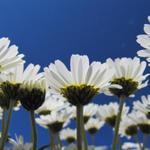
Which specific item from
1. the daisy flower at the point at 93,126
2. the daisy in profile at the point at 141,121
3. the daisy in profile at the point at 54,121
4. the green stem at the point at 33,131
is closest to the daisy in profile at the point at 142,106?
the daisy in profile at the point at 141,121

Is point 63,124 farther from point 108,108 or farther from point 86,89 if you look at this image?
point 86,89

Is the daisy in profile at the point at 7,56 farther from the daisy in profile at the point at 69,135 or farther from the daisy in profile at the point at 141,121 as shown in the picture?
the daisy in profile at the point at 69,135

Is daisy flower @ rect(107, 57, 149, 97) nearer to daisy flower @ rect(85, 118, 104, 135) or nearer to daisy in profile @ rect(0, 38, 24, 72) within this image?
daisy in profile @ rect(0, 38, 24, 72)

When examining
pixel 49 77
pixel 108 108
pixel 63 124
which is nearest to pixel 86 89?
pixel 49 77

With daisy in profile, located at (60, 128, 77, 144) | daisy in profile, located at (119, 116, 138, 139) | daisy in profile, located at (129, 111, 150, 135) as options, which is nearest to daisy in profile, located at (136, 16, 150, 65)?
daisy in profile, located at (129, 111, 150, 135)

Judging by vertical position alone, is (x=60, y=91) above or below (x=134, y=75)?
below

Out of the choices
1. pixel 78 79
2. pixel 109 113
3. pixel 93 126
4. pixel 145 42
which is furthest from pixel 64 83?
pixel 93 126
